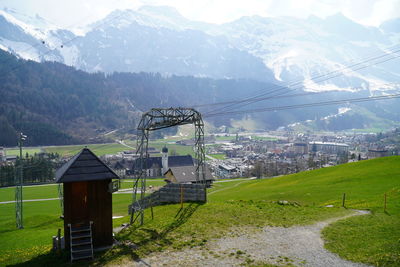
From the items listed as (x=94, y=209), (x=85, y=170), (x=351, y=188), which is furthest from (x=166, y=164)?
(x=85, y=170)

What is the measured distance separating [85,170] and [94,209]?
2.52m

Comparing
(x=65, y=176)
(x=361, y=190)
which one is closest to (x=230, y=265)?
(x=65, y=176)

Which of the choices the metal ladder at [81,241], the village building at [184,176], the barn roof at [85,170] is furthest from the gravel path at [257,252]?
the village building at [184,176]

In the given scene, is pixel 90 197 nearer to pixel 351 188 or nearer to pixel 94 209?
pixel 94 209

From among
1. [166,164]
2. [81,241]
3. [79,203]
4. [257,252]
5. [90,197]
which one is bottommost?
[166,164]

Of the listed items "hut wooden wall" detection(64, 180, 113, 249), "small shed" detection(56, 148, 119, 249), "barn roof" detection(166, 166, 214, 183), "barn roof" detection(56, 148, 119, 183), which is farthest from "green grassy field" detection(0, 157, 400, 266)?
"barn roof" detection(166, 166, 214, 183)

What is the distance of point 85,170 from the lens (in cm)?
2116

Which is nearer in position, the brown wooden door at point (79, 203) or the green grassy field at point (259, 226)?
the green grassy field at point (259, 226)

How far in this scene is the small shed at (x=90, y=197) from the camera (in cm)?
2059

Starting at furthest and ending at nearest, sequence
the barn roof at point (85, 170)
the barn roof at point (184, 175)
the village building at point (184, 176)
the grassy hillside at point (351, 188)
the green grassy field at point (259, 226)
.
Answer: the village building at point (184, 176) → the barn roof at point (184, 175) → the grassy hillside at point (351, 188) → the barn roof at point (85, 170) → the green grassy field at point (259, 226)

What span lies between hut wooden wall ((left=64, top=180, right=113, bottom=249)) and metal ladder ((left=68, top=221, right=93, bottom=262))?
0.47 metres

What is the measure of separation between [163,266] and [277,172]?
124m

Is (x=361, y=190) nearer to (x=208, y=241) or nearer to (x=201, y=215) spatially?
(x=201, y=215)

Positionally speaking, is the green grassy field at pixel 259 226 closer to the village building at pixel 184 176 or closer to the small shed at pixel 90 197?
the small shed at pixel 90 197
